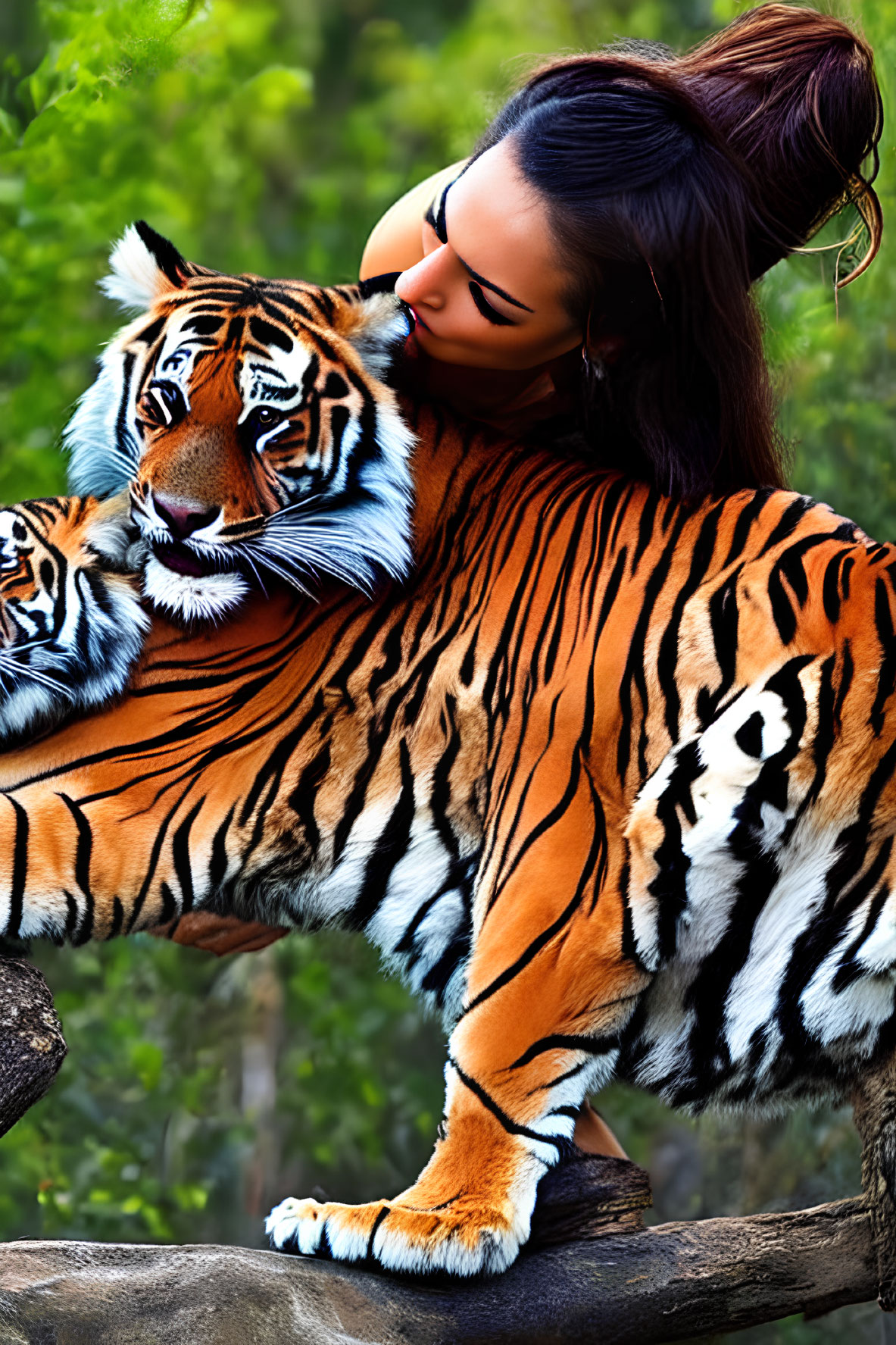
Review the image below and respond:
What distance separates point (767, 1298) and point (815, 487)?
8.44ft

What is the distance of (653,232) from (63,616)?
0.90 m

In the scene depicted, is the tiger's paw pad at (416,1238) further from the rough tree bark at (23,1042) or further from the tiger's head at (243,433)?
the tiger's head at (243,433)

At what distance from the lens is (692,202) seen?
5.62 ft

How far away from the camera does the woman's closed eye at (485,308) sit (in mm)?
1766

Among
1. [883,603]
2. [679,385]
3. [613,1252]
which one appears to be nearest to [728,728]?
[883,603]

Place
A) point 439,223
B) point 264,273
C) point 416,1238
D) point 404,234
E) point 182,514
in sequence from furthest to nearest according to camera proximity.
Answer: point 264,273
point 404,234
point 439,223
point 182,514
point 416,1238

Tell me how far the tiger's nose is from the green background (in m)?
1.30

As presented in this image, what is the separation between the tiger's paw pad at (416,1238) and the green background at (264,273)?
159cm

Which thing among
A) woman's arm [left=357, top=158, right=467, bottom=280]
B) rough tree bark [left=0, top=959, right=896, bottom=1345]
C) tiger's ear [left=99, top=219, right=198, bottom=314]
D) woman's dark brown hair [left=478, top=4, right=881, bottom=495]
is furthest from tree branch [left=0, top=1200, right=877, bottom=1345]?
woman's arm [left=357, top=158, right=467, bottom=280]

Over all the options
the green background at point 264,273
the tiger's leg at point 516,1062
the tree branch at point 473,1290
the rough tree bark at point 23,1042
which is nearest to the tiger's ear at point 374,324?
the tiger's leg at point 516,1062

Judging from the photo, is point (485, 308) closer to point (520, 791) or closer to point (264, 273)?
point (520, 791)

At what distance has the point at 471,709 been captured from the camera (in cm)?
181

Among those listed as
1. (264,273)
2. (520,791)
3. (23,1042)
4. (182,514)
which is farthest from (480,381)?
(264,273)

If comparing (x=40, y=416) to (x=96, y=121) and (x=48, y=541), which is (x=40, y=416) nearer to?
(x=96, y=121)
